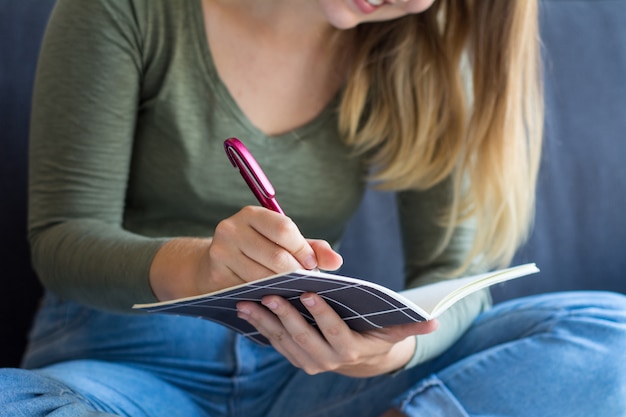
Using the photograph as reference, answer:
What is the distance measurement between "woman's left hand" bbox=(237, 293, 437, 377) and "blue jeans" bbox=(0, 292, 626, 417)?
117 mm

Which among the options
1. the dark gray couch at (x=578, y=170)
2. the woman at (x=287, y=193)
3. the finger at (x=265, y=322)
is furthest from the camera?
the dark gray couch at (x=578, y=170)

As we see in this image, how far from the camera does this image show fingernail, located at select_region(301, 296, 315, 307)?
28.8 inches

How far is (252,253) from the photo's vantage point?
712mm

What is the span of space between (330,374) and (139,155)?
1.18ft

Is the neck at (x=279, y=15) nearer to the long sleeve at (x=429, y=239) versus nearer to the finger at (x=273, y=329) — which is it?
the long sleeve at (x=429, y=239)

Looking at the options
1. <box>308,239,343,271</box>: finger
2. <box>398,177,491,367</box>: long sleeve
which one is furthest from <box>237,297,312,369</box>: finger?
<box>398,177,491,367</box>: long sleeve

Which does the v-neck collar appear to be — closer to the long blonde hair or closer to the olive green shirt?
the olive green shirt

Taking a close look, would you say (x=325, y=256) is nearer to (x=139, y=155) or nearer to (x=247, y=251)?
(x=247, y=251)

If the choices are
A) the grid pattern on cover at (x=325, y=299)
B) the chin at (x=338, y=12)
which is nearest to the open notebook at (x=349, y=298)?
the grid pattern on cover at (x=325, y=299)

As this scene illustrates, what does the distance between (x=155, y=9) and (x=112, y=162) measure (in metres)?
0.19

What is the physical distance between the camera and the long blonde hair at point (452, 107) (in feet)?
3.70

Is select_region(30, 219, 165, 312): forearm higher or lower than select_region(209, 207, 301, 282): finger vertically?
lower

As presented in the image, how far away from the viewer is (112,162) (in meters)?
0.98

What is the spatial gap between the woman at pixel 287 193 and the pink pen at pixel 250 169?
0.25 ft
